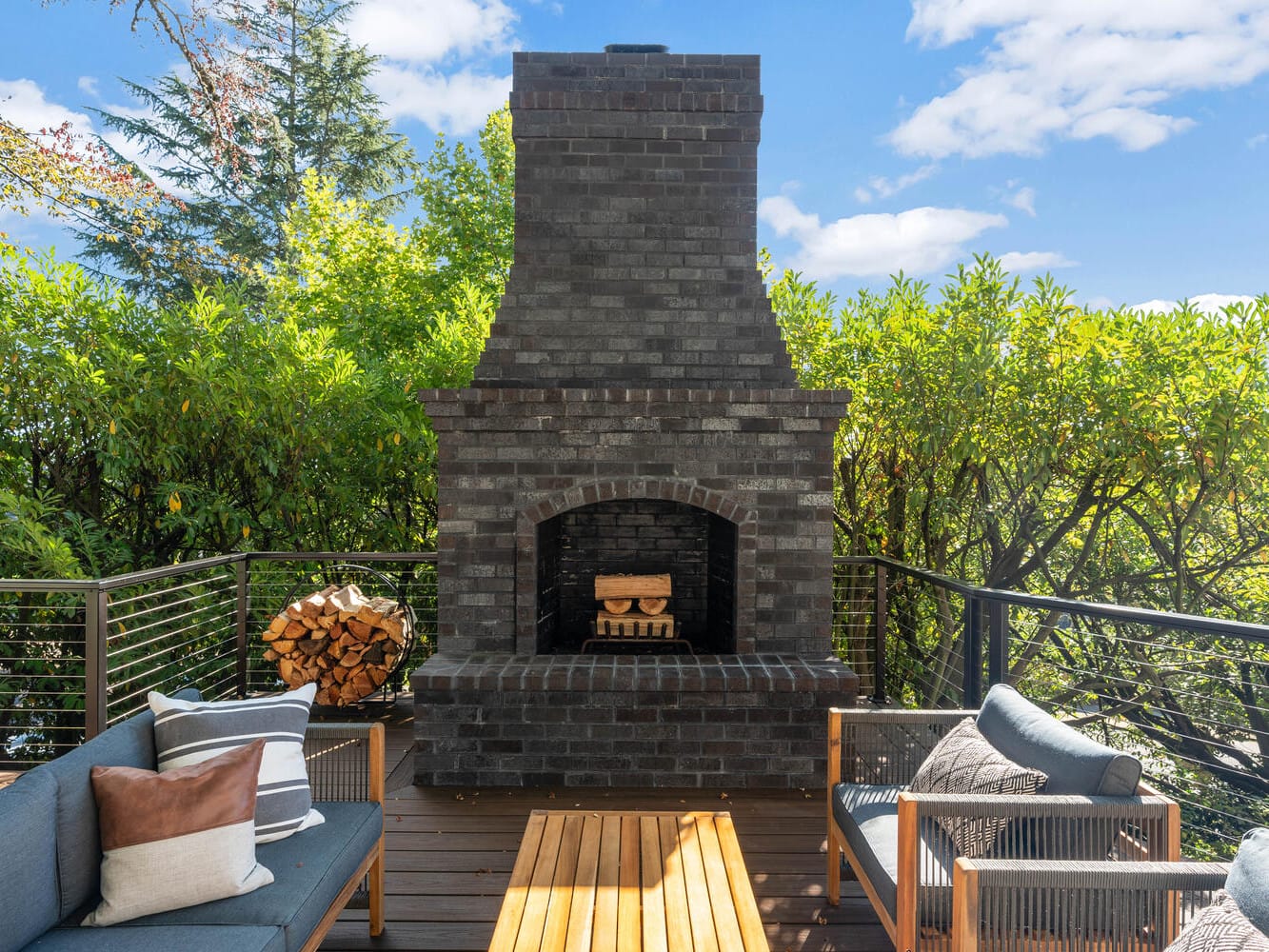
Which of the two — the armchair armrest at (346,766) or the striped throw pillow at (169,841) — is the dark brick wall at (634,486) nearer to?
the armchair armrest at (346,766)

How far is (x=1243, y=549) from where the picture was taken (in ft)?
18.4

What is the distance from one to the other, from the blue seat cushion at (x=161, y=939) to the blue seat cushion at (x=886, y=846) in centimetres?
144

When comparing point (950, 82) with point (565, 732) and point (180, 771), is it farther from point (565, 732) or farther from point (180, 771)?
point (180, 771)

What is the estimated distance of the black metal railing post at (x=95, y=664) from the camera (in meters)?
3.25

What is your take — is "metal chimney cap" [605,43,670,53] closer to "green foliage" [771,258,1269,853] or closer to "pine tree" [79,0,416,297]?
"green foliage" [771,258,1269,853]

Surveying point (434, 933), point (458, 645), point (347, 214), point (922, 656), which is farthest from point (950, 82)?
point (434, 933)

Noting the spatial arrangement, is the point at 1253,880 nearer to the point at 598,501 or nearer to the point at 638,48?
the point at 598,501

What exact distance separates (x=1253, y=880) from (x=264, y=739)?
84.2 inches

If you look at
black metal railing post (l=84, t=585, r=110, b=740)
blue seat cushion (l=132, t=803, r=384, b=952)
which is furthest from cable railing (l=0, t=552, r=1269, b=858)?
blue seat cushion (l=132, t=803, r=384, b=952)

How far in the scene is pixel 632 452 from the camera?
409 centimetres

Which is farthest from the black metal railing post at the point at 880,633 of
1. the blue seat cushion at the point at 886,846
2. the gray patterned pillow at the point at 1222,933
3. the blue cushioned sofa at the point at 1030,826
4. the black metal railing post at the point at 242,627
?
the black metal railing post at the point at 242,627

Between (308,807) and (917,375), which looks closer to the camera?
(308,807)

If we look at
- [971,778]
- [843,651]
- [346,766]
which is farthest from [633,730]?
[843,651]

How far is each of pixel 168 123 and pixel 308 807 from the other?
45.1 feet
